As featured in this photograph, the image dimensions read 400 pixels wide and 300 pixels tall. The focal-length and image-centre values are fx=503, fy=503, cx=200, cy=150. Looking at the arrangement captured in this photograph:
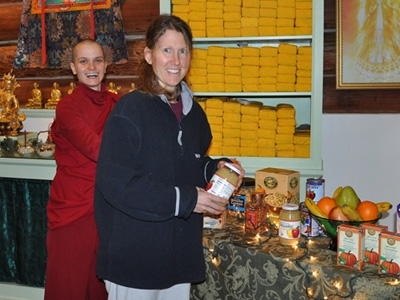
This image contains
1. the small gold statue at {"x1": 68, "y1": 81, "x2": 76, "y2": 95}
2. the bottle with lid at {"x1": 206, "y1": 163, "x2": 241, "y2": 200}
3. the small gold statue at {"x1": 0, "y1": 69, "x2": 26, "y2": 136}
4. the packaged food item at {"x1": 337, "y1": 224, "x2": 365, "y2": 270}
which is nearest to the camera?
the bottle with lid at {"x1": 206, "y1": 163, "x2": 241, "y2": 200}

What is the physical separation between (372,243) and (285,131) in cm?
121

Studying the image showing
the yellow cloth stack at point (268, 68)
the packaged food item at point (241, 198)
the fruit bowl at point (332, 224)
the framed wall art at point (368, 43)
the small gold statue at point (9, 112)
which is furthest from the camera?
the small gold statue at point (9, 112)

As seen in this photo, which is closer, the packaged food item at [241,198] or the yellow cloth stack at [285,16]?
the packaged food item at [241,198]

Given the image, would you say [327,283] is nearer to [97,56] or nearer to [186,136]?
[186,136]

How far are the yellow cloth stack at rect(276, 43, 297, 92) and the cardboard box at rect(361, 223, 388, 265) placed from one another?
1261 millimetres

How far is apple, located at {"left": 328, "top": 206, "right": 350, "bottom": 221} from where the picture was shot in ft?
6.04

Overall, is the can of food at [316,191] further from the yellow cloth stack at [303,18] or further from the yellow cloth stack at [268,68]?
the yellow cloth stack at [303,18]

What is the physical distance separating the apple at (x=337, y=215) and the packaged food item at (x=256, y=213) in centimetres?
35

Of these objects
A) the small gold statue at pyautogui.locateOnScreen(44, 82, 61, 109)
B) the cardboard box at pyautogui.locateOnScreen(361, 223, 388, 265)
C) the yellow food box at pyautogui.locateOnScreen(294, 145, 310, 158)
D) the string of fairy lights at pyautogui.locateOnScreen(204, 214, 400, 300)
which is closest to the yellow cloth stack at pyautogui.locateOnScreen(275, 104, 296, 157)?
the yellow food box at pyautogui.locateOnScreen(294, 145, 310, 158)

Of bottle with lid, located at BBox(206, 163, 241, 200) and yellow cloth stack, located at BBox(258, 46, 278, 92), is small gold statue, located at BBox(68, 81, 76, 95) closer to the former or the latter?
yellow cloth stack, located at BBox(258, 46, 278, 92)

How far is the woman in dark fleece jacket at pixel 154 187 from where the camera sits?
147 centimetres

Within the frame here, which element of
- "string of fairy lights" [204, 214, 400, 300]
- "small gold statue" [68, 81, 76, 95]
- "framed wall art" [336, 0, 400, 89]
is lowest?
"string of fairy lights" [204, 214, 400, 300]

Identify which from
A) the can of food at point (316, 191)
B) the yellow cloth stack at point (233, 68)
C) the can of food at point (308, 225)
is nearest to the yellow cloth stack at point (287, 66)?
the yellow cloth stack at point (233, 68)

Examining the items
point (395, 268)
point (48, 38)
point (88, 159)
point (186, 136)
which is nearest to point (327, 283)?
point (395, 268)
